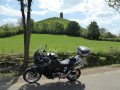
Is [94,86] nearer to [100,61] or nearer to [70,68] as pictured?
[70,68]

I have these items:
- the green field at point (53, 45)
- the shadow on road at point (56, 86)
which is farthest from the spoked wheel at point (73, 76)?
the green field at point (53, 45)

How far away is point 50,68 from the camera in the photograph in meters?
5.43

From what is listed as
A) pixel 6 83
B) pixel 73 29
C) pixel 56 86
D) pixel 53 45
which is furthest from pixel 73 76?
pixel 73 29

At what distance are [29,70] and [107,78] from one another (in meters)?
3.97

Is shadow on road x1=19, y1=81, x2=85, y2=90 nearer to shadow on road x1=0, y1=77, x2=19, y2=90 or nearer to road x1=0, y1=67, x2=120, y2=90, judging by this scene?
road x1=0, y1=67, x2=120, y2=90

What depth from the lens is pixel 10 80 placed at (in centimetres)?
598

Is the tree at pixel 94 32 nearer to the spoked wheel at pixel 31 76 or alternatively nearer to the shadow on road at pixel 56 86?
the shadow on road at pixel 56 86

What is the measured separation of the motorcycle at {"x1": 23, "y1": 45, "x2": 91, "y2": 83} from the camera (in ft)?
17.5

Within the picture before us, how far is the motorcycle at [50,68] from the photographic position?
17.5 ft

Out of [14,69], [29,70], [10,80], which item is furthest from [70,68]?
[14,69]

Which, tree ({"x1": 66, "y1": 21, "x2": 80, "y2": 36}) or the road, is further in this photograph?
tree ({"x1": 66, "y1": 21, "x2": 80, "y2": 36})

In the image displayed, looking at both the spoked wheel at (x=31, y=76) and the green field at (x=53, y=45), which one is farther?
the green field at (x=53, y=45)

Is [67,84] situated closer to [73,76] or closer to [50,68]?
[73,76]

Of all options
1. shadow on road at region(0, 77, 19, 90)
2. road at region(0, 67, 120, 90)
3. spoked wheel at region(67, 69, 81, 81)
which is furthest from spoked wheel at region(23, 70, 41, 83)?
spoked wheel at region(67, 69, 81, 81)
